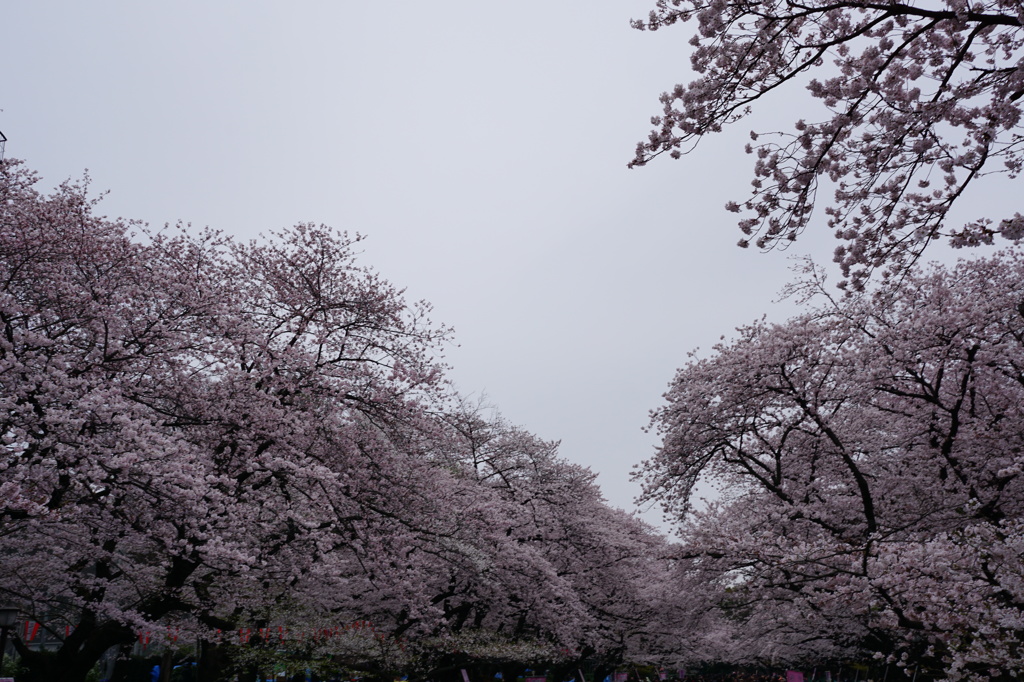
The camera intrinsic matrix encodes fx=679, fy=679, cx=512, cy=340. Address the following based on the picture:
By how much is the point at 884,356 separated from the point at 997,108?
867 cm

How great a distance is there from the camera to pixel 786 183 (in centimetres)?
671

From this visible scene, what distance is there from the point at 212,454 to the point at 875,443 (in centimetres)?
1701

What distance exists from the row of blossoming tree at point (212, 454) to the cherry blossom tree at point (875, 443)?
20.5 feet

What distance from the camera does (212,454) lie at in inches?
549

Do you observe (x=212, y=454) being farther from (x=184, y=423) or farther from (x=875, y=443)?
(x=875, y=443)

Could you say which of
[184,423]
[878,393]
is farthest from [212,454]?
[878,393]

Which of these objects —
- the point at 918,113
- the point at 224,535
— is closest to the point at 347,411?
the point at 224,535

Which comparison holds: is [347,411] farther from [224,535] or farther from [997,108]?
[997,108]


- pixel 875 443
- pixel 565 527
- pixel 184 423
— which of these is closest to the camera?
pixel 184 423

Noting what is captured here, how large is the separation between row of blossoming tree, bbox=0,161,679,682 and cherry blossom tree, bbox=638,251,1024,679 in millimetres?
6259

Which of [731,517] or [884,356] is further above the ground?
[884,356]

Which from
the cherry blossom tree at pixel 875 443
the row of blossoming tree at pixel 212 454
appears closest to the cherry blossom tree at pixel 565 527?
the row of blossoming tree at pixel 212 454

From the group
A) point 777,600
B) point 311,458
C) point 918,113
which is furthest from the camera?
point 777,600

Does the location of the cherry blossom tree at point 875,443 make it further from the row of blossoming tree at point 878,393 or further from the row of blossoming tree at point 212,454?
the row of blossoming tree at point 212,454
